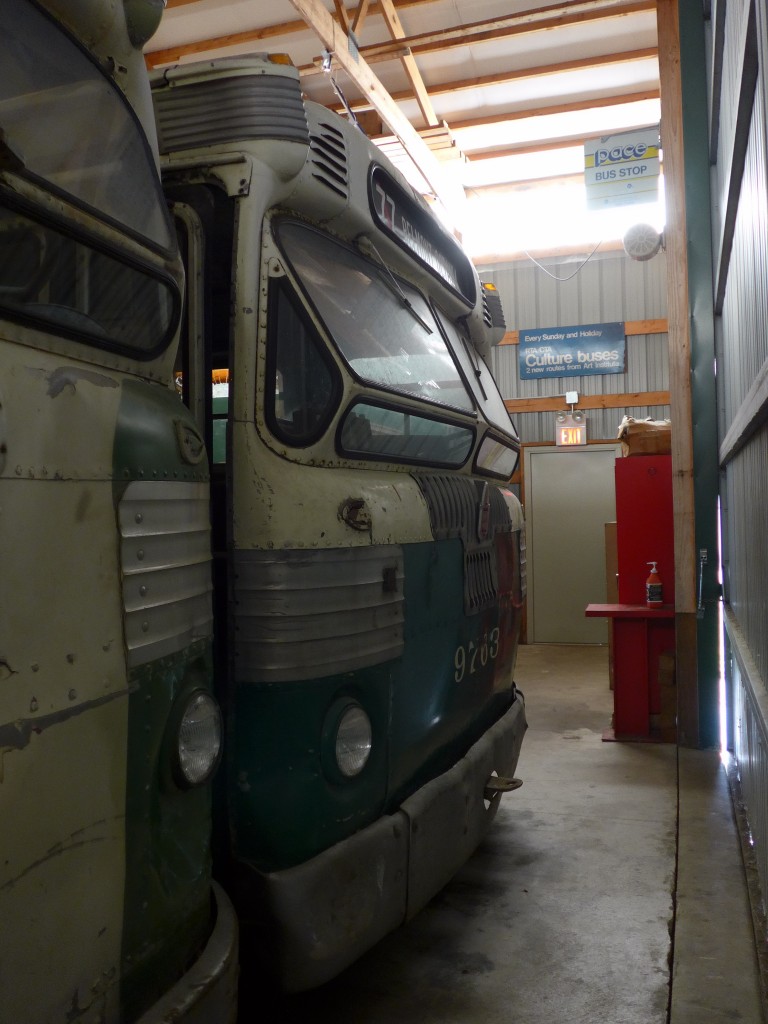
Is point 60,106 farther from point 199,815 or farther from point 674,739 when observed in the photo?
point 674,739

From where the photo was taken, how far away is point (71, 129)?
157 cm

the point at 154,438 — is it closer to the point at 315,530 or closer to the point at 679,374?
the point at 315,530

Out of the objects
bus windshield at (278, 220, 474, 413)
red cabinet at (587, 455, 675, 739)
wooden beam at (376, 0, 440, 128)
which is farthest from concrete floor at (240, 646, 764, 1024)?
wooden beam at (376, 0, 440, 128)

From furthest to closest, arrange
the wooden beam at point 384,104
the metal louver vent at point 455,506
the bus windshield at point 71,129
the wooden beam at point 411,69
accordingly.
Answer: the wooden beam at point 411,69 → the wooden beam at point 384,104 → the metal louver vent at point 455,506 → the bus windshield at point 71,129

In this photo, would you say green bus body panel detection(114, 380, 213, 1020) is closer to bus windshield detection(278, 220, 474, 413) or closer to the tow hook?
bus windshield detection(278, 220, 474, 413)

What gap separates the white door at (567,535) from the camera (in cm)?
1035

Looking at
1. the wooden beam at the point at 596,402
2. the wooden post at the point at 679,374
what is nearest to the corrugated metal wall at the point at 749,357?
the wooden post at the point at 679,374

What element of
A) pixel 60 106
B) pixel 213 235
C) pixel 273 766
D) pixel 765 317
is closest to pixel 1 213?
pixel 60 106

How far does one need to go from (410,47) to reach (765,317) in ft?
18.5

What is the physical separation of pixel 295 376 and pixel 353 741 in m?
0.96

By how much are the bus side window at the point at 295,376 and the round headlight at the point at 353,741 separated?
0.71 meters

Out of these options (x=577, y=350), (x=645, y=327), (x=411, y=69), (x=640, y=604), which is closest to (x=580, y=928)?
(x=640, y=604)

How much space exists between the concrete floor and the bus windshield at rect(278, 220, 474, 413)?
1857mm

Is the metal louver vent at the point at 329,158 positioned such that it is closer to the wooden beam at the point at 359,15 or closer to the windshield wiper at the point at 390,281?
the windshield wiper at the point at 390,281
